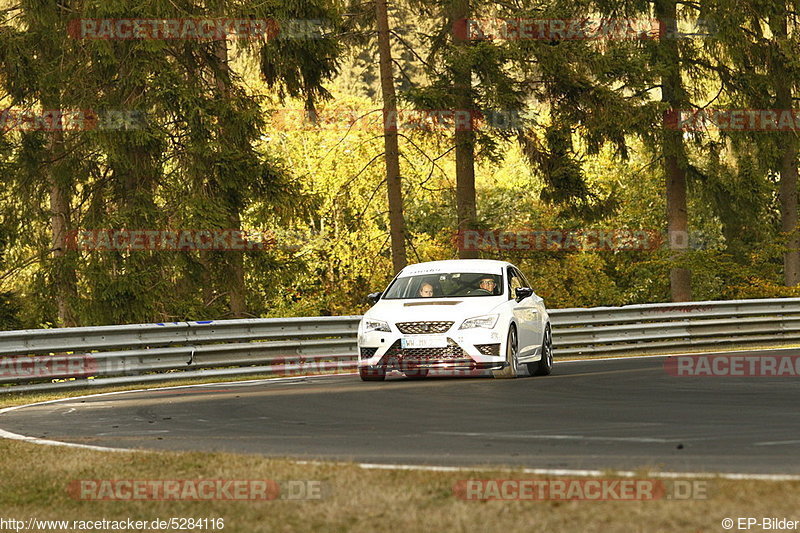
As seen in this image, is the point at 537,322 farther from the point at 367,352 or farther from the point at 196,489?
the point at 196,489

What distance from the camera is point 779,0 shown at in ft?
113

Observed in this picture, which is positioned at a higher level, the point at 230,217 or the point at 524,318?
the point at 230,217

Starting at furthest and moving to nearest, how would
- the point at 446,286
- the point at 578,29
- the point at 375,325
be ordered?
the point at 578,29 → the point at 446,286 → the point at 375,325

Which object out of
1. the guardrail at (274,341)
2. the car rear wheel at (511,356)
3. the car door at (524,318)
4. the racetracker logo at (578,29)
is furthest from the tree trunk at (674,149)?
the car rear wheel at (511,356)

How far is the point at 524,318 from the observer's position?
16875 mm

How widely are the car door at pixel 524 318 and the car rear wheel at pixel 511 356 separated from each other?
0.17 meters

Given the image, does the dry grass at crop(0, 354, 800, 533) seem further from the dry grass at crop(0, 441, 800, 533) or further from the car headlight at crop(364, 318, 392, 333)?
the car headlight at crop(364, 318, 392, 333)

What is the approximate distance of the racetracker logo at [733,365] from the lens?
16.5 metres

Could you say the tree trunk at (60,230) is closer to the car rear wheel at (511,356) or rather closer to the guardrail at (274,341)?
the guardrail at (274,341)

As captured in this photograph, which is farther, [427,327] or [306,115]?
[306,115]

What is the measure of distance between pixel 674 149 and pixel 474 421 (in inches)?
962

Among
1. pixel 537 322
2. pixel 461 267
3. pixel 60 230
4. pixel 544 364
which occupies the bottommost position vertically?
pixel 544 364

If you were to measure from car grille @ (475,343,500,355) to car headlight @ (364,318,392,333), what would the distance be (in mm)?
1190

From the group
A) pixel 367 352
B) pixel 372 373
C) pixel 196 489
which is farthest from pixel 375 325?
pixel 196 489
